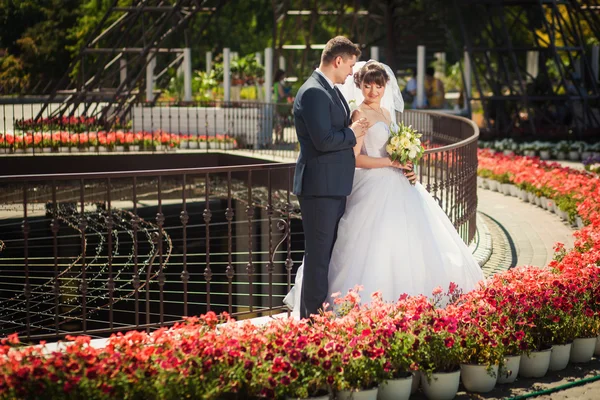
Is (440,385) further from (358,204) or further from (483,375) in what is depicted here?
(358,204)

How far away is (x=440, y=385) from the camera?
19.2 ft

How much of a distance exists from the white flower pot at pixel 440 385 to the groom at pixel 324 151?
1.26 meters

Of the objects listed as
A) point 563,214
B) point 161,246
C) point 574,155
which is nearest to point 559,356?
point 161,246

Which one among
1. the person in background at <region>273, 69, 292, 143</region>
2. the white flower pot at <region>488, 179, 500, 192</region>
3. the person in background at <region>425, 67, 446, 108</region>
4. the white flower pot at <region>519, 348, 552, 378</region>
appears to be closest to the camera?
the white flower pot at <region>519, 348, 552, 378</region>

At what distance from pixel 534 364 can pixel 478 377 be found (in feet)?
1.91

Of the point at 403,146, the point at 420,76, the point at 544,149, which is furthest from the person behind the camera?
the point at 420,76

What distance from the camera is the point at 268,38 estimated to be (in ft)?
171

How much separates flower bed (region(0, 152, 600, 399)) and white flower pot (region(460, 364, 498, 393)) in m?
0.05

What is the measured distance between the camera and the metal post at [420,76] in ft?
91.7

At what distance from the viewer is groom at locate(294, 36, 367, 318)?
6.41m

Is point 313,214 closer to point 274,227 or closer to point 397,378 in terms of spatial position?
point 397,378

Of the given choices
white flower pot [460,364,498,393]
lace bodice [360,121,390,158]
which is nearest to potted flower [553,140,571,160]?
lace bodice [360,121,390,158]

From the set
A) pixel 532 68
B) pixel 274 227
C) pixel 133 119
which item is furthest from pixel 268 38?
pixel 274 227

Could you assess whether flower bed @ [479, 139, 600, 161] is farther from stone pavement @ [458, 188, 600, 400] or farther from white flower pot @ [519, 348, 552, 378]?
white flower pot @ [519, 348, 552, 378]
